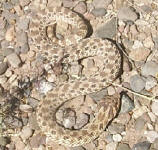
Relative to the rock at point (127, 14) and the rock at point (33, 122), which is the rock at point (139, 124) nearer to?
the rock at point (33, 122)

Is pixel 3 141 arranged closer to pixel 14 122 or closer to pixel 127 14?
pixel 14 122

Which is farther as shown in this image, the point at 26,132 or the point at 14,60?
the point at 14,60

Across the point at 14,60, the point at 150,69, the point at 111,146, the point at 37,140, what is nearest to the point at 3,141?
the point at 37,140

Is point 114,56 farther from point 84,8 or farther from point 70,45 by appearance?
point 84,8

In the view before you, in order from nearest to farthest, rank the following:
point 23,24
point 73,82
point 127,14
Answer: point 73,82
point 127,14
point 23,24

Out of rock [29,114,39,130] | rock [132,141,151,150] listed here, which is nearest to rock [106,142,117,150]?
rock [132,141,151,150]

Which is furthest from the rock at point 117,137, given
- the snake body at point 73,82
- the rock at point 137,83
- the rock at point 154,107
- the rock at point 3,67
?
the rock at point 3,67

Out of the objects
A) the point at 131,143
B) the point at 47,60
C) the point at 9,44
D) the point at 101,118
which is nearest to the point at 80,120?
the point at 101,118
